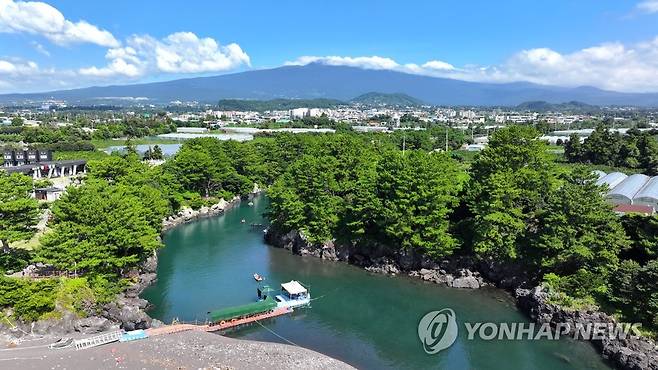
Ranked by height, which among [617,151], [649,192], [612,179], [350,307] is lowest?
[350,307]

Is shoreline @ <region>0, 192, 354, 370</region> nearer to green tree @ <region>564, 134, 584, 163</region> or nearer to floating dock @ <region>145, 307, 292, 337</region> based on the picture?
floating dock @ <region>145, 307, 292, 337</region>

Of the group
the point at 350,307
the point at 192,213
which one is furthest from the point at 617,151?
the point at 192,213

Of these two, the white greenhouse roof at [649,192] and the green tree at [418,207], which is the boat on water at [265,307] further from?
the white greenhouse roof at [649,192]

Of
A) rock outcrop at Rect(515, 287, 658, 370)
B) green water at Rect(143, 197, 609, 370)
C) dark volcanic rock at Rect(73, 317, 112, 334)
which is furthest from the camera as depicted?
dark volcanic rock at Rect(73, 317, 112, 334)

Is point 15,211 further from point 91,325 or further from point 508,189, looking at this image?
point 508,189

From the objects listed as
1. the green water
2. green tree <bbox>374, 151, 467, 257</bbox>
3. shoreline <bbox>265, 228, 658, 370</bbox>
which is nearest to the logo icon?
the green water
